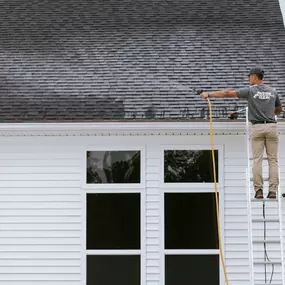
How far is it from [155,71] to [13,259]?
3.86m

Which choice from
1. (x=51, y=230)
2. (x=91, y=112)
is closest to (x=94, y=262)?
(x=51, y=230)

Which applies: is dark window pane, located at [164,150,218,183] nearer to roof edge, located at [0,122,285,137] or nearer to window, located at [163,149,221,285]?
window, located at [163,149,221,285]

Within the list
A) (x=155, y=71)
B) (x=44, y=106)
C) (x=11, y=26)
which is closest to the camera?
(x=44, y=106)

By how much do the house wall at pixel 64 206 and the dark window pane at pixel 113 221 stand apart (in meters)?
0.15

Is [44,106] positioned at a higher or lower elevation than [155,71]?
lower

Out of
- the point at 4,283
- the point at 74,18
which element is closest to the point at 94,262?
the point at 4,283

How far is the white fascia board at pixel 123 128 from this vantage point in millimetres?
8914

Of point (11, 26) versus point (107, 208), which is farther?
point (11, 26)

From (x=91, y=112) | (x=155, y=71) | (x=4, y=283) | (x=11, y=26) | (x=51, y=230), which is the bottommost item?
(x=4, y=283)

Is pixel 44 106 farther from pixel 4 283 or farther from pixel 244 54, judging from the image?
pixel 244 54

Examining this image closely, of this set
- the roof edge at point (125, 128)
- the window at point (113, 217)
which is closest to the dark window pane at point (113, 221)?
the window at point (113, 217)

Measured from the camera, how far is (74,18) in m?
12.4

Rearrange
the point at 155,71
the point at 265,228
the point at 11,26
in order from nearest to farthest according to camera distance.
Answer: the point at 265,228 → the point at 155,71 → the point at 11,26

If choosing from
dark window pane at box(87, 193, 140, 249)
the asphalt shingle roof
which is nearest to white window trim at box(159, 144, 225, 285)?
dark window pane at box(87, 193, 140, 249)
